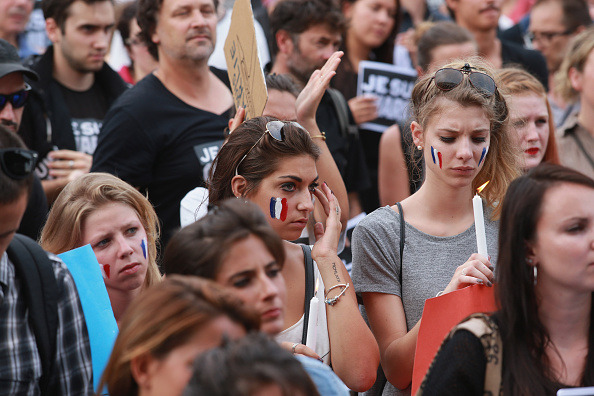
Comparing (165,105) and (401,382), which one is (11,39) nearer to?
(165,105)

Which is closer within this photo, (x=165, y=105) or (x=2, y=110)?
(x=2, y=110)

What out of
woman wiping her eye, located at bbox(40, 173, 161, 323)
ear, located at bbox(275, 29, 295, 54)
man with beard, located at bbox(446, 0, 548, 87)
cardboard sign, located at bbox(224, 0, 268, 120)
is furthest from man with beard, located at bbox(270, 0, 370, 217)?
woman wiping her eye, located at bbox(40, 173, 161, 323)

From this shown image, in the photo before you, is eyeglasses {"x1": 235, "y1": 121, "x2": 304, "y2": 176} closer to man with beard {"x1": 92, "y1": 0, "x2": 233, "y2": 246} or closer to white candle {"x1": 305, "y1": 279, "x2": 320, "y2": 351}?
white candle {"x1": 305, "y1": 279, "x2": 320, "y2": 351}

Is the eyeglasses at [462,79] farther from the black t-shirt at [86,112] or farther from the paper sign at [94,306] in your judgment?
the black t-shirt at [86,112]

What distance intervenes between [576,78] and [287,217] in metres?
2.89

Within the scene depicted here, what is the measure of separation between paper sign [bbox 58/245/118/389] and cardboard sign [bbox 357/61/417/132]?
A: 3200 mm

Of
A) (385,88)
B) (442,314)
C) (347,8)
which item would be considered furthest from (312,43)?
(442,314)

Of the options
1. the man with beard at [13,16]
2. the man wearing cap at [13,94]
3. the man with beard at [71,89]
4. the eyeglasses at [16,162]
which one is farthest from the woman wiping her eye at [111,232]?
the man with beard at [13,16]

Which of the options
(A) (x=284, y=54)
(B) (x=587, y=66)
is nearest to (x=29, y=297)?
(A) (x=284, y=54)

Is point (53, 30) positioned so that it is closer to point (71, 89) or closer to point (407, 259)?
point (71, 89)

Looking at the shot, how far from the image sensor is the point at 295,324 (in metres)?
3.01

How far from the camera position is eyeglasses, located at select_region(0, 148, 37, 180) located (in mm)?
2174

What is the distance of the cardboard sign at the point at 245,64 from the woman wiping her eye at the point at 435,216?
69cm

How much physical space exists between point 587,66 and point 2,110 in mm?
3484
